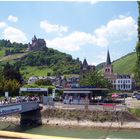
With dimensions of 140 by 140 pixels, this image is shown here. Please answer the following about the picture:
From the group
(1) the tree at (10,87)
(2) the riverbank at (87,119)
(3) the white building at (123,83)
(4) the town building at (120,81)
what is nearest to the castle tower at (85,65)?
(4) the town building at (120,81)

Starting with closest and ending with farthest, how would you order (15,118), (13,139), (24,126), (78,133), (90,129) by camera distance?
(13,139) < (78,133) < (90,129) < (24,126) < (15,118)

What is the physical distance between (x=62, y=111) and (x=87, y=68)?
105 meters

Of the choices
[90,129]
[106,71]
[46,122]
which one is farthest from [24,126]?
[106,71]

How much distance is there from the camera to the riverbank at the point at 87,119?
4581 cm

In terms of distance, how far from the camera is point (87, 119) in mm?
47594

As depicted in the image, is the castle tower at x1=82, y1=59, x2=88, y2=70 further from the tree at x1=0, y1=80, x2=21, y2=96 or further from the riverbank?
the riverbank

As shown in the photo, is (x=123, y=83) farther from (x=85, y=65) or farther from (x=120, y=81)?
(x=85, y=65)

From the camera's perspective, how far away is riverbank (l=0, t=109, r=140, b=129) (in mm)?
45812

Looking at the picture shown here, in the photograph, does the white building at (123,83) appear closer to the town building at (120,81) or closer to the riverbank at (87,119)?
the town building at (120,81)

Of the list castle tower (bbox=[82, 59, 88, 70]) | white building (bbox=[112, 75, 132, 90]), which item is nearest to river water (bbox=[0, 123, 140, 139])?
castle tower (bbox=[82, 59, 88, 70])

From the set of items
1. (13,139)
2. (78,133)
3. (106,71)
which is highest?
(106,71)

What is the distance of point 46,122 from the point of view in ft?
162

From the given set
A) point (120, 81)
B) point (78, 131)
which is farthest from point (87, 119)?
point (120, 81)

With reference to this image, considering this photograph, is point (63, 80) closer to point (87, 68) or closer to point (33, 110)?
point (87, 68)
